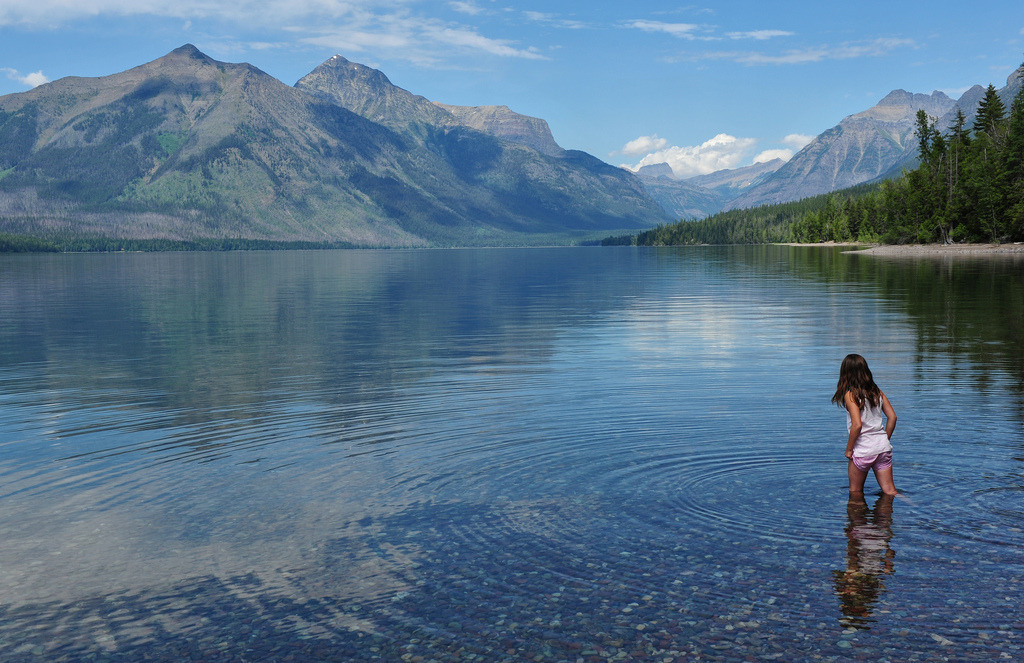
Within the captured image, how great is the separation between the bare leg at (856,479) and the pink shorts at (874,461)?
0.08 metres

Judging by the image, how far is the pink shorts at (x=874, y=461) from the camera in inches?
604

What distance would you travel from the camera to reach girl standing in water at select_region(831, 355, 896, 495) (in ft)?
49.6

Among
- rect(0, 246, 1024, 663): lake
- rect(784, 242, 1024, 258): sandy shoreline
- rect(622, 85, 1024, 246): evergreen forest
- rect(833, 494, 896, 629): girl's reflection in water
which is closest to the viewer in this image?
rect(0, 246, 1024, 663): lake

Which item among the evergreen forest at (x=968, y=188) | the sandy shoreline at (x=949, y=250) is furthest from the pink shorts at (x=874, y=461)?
the evergreen forest at (x=968, y=188)

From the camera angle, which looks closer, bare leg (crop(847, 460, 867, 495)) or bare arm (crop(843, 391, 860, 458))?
bare arm (crop(843, 391, 860, 458))

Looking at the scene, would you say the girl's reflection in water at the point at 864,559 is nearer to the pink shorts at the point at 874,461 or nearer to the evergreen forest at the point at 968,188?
the pink shorts at the point at 874,461

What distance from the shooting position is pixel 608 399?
2670 centimetres

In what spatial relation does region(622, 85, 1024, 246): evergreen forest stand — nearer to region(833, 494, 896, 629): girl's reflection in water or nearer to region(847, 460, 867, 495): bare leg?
region(847, 460, 867, 495): bare leg

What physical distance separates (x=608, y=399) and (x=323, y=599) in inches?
632

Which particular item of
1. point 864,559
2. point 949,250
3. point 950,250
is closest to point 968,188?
point 950,250

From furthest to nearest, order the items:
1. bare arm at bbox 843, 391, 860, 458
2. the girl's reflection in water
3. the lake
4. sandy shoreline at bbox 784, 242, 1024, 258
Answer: sandy shoreline at bbox 784, 242, 1024, 258 < bare arm at bbox 843, 391, 860, 458 < the girl's reflection in water < the lake

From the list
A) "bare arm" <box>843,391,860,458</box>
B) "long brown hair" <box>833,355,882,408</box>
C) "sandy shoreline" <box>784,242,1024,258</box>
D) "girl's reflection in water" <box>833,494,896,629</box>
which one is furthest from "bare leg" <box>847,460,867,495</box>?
"sandy shoreline" <box>784,242,1024,258</box>

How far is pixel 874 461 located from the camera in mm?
15398

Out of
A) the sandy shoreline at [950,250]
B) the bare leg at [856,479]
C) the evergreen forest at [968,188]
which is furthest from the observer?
the evergreen forest at [968,188]
